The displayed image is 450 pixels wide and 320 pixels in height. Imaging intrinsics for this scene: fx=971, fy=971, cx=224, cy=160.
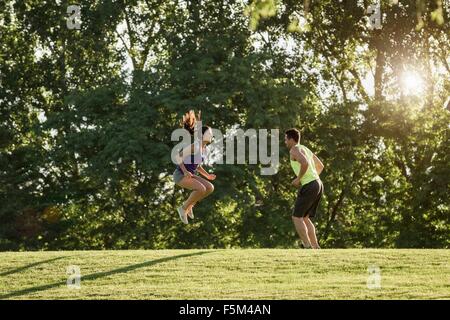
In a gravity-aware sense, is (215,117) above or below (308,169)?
above

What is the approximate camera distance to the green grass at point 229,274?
1195 cm

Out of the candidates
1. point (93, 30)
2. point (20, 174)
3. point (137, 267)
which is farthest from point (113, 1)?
point (137, 267)

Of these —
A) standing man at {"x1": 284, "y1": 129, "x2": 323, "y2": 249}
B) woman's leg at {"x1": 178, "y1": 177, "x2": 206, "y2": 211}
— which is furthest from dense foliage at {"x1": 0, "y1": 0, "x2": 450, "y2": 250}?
standing man at {"x1": 284, "y1": 129, "x2": 323, "y2": 249}

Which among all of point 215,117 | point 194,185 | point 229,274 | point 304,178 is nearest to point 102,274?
point 229,274

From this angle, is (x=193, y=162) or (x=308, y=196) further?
(x=193, y=162)

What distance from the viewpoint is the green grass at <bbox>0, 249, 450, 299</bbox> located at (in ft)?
39.2

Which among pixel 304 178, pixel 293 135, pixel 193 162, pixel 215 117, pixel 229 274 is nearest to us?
pixel 229 274

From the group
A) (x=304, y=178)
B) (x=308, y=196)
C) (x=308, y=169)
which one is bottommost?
(x=308, y=196)

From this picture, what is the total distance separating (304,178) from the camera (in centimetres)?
1555

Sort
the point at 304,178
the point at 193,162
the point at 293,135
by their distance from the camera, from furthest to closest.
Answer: the point at 193,162 → the point at 304,178 → the point at 293,135

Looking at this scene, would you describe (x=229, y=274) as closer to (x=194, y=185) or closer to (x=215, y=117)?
(x=194, y=185)

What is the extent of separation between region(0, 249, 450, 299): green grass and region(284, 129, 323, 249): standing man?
629 mm

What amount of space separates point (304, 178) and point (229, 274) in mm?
2575
